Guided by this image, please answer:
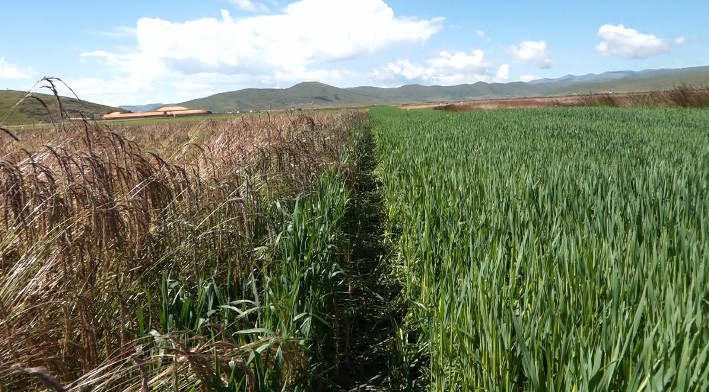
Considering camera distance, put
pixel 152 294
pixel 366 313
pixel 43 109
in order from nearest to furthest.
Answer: pixel 152 294 < pixel 43 109 < pixel 366 313

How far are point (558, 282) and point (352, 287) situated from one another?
7.76 feet

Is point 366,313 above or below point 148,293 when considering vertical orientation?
below

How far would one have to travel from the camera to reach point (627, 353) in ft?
5.39

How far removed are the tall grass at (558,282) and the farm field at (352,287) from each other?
1 centimetres

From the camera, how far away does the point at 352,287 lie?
428cm

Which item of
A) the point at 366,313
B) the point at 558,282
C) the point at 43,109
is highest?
the point at 43,109

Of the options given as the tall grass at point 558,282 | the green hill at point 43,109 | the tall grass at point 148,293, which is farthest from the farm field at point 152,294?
the tall grass at point 558,282

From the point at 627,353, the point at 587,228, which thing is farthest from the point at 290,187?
the point at 627,353

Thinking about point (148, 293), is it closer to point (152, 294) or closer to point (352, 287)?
point (152, 294)

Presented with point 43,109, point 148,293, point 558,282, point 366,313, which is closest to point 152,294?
point 148,293

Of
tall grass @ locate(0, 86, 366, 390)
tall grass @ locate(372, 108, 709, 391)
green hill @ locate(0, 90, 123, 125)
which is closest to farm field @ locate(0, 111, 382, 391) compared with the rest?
tall grass @ locate(0, 86, 366, 390)

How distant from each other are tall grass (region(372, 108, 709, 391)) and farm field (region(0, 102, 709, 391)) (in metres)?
0.01

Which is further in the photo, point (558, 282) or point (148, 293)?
point (148, 293)

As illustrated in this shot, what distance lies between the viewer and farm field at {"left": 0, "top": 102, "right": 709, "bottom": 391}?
1825mm
